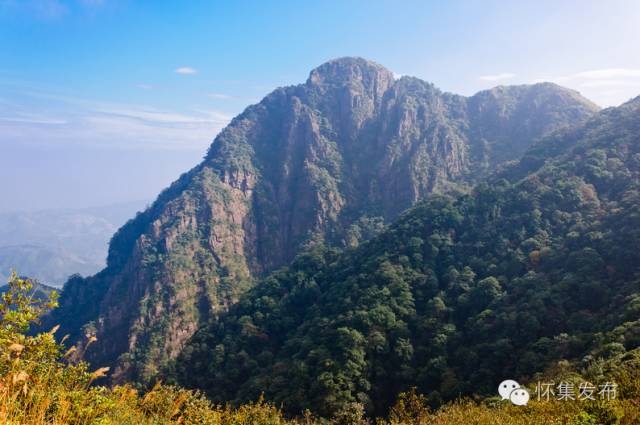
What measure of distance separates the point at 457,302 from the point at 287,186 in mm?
95118

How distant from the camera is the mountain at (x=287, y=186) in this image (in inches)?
3698

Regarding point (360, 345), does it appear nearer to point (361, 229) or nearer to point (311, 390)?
point (311, 390)

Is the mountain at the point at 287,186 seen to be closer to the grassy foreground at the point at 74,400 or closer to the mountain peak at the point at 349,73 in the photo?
the mountain peak at the point at 349,73

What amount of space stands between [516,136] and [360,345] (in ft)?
388

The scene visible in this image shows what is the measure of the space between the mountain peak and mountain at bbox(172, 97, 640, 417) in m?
108

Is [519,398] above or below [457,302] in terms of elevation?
above

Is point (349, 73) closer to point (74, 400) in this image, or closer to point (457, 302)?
point (457, 302)

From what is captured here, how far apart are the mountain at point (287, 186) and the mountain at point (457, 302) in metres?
30.7

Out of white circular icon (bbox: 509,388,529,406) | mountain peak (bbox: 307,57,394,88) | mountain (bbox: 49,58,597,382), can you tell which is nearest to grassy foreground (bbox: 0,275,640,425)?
white circular icon (bbox: 509,388,529,406)

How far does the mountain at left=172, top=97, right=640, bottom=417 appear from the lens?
3872 centimetres

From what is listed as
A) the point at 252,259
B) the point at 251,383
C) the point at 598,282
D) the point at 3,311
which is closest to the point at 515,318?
the point at 598,282

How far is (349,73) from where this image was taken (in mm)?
174500

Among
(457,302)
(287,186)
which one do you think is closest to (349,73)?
(287,186)


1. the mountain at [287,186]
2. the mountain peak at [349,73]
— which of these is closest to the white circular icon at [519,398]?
the mountain at [287,186]
